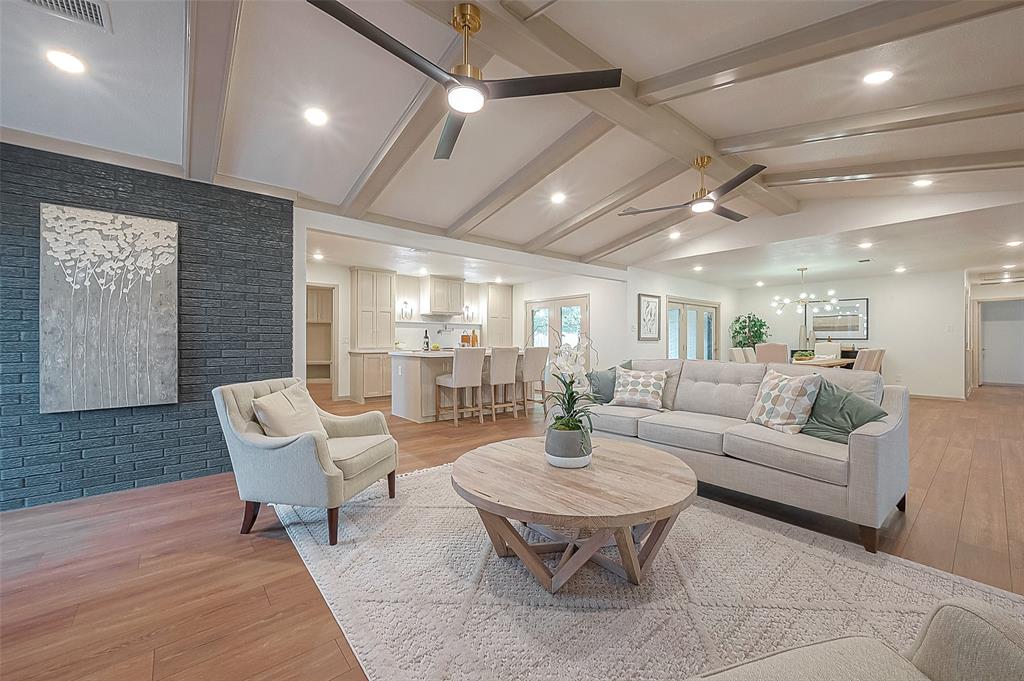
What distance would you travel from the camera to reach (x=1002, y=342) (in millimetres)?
9617

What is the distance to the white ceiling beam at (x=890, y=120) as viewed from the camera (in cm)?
271

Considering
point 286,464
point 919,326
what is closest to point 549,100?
point 286,464

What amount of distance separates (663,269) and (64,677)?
25.9 feet

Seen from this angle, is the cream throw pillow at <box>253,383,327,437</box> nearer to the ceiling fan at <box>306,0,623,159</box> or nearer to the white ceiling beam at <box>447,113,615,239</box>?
the ceiling fan at <box>306,0,623,159</box>

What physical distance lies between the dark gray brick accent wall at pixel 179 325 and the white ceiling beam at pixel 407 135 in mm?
743

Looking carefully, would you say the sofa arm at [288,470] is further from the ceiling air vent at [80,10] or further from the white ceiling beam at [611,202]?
the white ceiling beam at [611,202]

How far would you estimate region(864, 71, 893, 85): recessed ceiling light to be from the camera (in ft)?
8.55

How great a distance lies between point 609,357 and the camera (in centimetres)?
748

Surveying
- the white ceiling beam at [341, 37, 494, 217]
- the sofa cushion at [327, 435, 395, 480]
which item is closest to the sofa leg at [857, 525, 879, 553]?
the sofa cushion at [327, 435, 395, 480]

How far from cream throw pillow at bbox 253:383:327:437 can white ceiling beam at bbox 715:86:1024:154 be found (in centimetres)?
405

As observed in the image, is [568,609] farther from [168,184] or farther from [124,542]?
[168,184]

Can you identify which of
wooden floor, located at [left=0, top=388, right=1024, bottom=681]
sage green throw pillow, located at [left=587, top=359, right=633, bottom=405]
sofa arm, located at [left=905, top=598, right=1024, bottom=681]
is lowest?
wooden floor, located at [left=0, top=388, right=1024, bottom=681]

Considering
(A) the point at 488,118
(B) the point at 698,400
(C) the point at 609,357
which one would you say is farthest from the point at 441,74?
(C) the point at 609,357

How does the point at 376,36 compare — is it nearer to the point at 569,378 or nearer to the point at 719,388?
the point at 569,378
